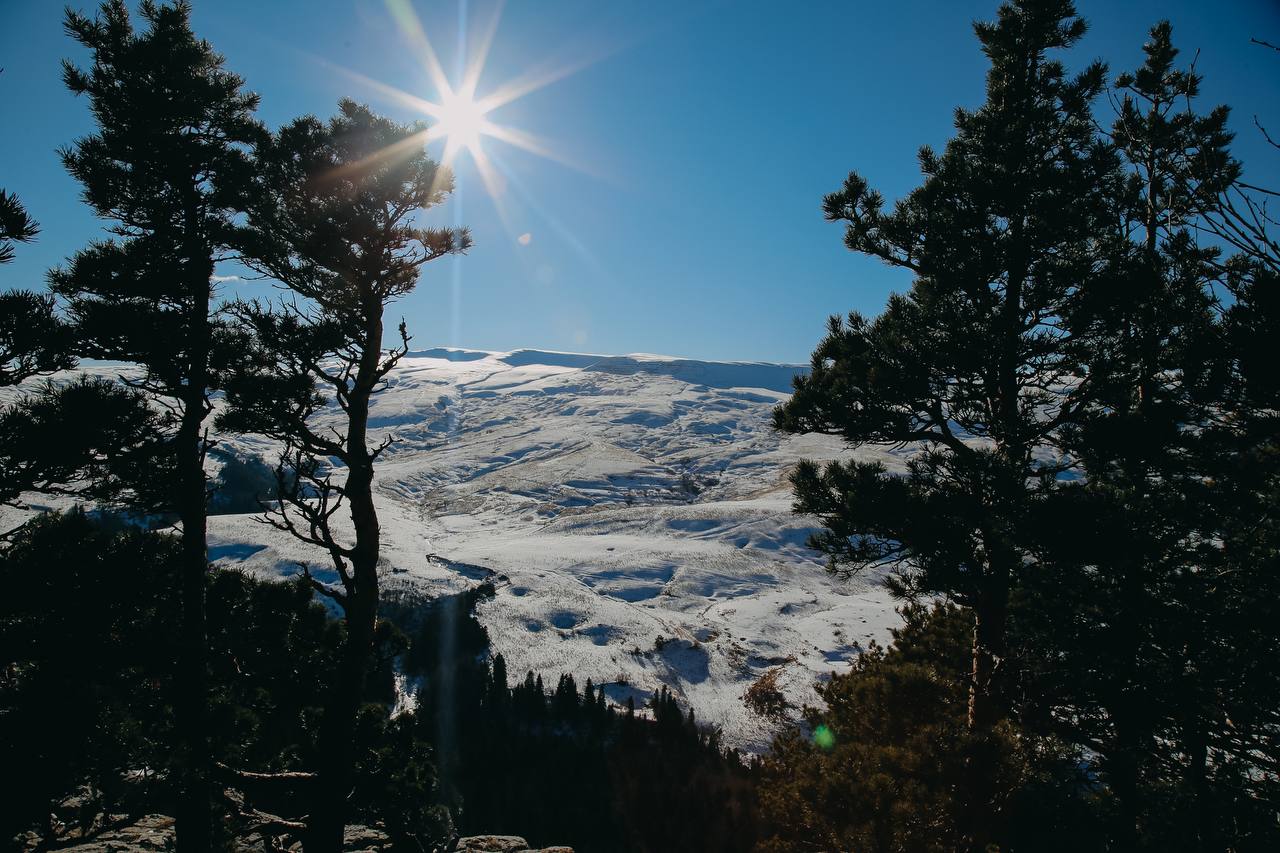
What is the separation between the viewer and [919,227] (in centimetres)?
1039

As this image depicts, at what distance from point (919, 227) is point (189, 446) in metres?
13.3

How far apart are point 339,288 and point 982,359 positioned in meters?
9.69

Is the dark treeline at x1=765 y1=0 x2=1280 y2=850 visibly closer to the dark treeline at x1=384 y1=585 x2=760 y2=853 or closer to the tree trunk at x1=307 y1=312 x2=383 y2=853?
the tree trunk at x1=307 y1=312 x2=383 y2=853

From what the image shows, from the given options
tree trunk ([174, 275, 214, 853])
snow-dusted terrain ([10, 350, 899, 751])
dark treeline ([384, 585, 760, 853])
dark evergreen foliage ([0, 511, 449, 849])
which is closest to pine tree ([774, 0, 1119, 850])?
dark evergreen foliage ([0, 511, 449, 849])

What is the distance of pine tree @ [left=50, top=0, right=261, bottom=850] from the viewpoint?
9.21m

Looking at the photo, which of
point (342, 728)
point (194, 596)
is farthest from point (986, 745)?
point (194, 596)

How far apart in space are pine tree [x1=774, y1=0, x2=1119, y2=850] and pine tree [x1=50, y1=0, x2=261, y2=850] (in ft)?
35.4

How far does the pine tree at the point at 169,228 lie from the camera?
30.2 feet

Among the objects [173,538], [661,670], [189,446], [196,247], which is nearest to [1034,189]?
[196,247]

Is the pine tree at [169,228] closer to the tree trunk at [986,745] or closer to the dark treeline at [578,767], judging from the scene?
the tree trunk at [986,745]

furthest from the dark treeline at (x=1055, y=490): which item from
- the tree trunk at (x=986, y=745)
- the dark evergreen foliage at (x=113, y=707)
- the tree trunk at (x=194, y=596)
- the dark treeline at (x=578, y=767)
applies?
the dark treeline at (x=578, y=767)

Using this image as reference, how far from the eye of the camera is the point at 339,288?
8.15m

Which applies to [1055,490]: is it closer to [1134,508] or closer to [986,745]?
[1134,508]

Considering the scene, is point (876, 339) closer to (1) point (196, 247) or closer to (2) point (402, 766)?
(1) point (196, 247)
